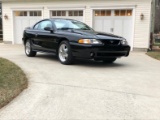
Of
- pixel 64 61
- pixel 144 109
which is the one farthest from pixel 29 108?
pixel 64 61

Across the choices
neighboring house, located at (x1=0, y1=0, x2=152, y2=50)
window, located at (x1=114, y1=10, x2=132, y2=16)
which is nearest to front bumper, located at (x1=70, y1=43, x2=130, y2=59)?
neighboring house, located at (x1=0, y1=0, x2=152, y2=50)

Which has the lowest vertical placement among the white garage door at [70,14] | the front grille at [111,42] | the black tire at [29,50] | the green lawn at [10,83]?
the green lawn at [10,83]

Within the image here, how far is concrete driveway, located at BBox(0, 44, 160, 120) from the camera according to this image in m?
4.51

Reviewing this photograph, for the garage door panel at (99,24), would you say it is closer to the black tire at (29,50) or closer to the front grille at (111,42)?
the black tire at (29,50)

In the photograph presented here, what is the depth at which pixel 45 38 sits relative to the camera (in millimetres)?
10133

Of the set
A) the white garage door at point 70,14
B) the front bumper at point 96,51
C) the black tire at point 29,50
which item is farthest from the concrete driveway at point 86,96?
the white garage door at point 70,14

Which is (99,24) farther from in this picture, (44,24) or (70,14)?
(44,24)

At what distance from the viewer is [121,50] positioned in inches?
356

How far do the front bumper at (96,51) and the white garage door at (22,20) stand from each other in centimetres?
1052

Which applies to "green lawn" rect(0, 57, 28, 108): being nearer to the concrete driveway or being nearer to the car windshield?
the concrete driveway

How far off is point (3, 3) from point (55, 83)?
1493 centimetres

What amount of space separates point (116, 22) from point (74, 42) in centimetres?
815

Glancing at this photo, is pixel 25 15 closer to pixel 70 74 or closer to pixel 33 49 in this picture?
pixel 33 49

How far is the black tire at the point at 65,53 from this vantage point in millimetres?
9016
